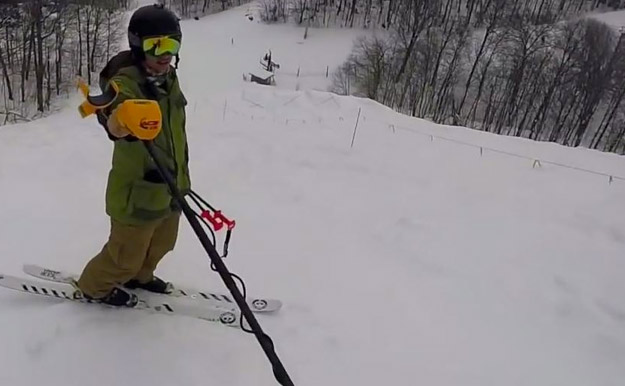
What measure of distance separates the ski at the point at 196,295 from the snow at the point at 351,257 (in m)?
0.10

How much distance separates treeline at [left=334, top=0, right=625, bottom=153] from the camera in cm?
3425

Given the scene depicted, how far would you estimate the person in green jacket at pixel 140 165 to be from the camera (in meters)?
2.29

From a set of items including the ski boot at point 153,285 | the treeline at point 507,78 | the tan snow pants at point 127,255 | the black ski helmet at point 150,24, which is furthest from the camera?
the treeline at point 507,78

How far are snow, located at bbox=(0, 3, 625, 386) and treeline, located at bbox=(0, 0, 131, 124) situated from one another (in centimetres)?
2234

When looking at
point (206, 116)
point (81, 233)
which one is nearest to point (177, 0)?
point (206, 116)

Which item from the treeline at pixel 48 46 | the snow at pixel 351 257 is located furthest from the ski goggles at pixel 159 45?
the treeline at pixel 48 46

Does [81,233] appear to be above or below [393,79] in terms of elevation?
above

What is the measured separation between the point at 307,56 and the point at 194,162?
37332 mm

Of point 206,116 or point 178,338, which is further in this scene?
point 206,116

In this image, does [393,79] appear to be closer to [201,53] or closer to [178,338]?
[201,53]

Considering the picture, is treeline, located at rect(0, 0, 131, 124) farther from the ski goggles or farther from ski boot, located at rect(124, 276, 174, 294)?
the ski goggles

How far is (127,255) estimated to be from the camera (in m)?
2.76

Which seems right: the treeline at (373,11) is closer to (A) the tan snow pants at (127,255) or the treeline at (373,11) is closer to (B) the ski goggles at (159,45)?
(A) the tan snow pants at (127,255)

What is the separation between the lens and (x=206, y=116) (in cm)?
672
